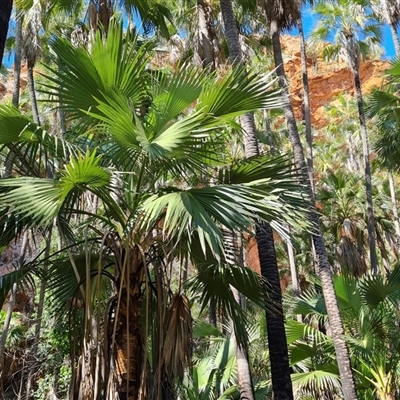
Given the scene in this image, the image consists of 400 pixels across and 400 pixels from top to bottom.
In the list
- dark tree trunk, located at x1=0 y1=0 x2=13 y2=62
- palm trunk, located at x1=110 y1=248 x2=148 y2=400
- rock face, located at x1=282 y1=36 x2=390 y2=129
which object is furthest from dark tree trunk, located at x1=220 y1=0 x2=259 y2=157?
rock face, located at x1=282 y1=36 x2=390 y2=129

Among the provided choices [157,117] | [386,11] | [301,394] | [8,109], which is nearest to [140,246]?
[157,117]

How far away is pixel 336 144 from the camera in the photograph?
34.9 m

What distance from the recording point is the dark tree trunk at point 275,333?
700 cm

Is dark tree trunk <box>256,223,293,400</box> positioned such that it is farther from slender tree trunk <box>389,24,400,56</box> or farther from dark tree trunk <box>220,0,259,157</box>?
slender tree trunk <box>389,24,400,56</box>

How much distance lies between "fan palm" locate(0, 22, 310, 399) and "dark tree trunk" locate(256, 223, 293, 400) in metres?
1.90

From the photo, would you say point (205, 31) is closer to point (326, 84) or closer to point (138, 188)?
point (138, 188)

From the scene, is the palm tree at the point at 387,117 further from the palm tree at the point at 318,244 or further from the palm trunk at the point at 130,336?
the palm trunk at the point at 130,336

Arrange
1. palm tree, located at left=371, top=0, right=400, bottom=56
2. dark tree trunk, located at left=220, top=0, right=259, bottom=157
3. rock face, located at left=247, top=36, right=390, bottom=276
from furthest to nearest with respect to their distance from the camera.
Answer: rock face, located at left=247, top=36, right=390, bottom=276, palm tree, located at left=371, top=0, right=400, bottom=56, dark tree trunk, located at left=220, top=0, right=259, bottom=157

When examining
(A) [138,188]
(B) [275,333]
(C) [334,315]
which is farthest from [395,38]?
(A) [138,188]

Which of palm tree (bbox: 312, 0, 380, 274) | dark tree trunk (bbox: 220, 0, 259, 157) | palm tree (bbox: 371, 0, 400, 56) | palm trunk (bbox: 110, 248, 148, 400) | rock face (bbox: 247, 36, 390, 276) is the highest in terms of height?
rock face (bbox: 247, 36, 390, 276)

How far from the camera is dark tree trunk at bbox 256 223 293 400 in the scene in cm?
700

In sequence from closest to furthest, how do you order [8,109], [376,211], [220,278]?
[8,109]
[220,278]
[376,211]

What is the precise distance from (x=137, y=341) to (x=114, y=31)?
2894 millimetres

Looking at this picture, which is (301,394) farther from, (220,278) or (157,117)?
(157,117)
